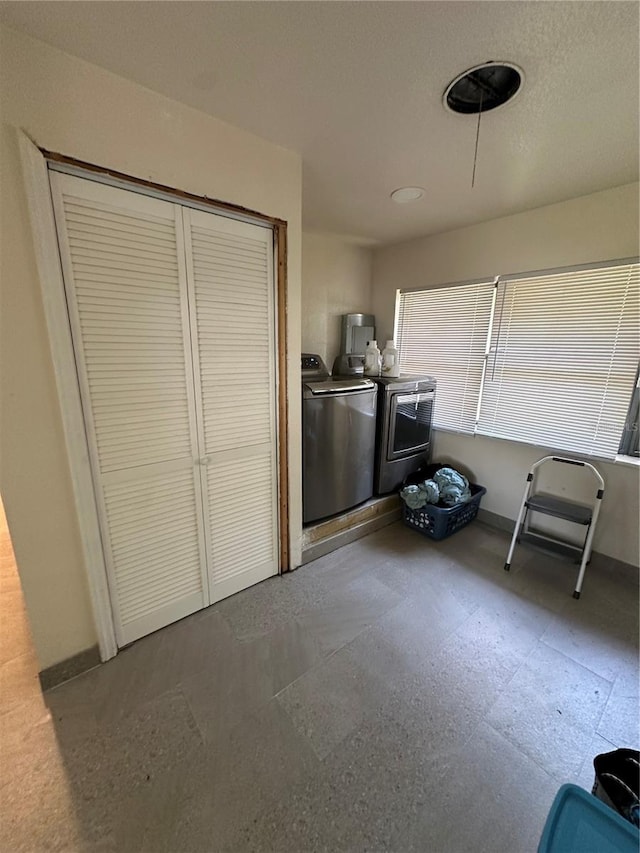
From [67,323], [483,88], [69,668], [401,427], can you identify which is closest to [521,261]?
[483,88]

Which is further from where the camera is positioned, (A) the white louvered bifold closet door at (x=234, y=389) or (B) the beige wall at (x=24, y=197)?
(A) the white louvered bifold closet door at (x=234, y=389)

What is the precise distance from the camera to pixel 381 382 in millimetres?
2660

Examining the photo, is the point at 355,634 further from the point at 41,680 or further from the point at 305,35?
the point at 305,35

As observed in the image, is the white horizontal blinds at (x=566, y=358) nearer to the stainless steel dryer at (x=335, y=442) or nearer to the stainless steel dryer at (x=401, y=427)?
the stainless steel dryer at (x=401, y=427)

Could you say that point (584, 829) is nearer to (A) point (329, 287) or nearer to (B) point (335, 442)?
(B) point (335, 442)

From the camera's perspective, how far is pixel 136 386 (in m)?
1.47

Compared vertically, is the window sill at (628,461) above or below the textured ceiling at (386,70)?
below

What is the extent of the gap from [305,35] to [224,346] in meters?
1.14

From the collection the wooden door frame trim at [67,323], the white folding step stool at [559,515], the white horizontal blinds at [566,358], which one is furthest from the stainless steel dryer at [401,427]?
the wooden door frame trim at [67,323]

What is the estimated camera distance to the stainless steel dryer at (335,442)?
224 cm

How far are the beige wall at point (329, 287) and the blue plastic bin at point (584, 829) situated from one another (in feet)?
9.50

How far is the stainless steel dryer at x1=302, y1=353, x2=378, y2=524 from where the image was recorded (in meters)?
2.24

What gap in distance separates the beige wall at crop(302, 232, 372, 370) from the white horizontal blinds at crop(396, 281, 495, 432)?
475mm

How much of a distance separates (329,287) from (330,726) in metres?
3.08
